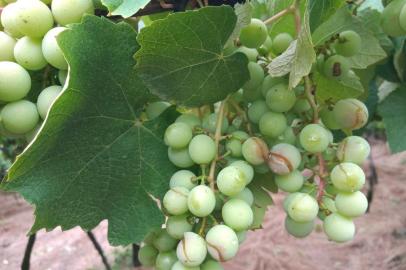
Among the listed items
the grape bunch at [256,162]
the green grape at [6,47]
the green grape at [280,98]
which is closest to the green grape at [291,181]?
the grape bunch at [256,162]

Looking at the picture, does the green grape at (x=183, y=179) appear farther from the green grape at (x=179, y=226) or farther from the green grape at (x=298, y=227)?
the green grape at (x=298, y=227)

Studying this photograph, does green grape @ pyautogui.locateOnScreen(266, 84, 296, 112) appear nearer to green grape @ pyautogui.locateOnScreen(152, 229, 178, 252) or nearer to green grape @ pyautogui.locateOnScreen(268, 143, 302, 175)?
green grape @ pyautogui.locateOnScreen(268, 143, 302, 175)

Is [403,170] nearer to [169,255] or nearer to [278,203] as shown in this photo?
[278,203]

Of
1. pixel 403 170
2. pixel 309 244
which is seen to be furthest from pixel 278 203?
pixel 403 170

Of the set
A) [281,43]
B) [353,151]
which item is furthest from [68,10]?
[353,151]

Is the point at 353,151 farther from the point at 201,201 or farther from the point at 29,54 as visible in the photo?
the point at 29,54

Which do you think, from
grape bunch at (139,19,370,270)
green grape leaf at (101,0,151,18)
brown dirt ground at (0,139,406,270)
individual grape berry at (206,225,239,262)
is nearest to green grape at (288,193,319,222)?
grape bunch at (139,19,370,270)
